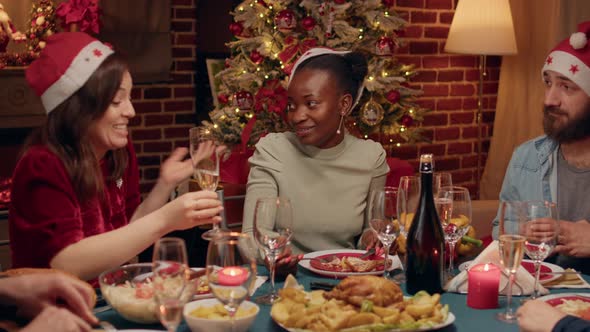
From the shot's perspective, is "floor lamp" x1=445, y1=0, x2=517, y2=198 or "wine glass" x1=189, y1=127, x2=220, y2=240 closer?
"wine glass" x1=189, y1=127, x2=220, y2=240

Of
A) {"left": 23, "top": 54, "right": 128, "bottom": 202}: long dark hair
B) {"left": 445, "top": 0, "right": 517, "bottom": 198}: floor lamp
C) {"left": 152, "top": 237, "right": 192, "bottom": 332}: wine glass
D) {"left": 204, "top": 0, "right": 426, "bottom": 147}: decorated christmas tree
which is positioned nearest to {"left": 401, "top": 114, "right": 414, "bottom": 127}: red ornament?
{"left": 204, "top": 0, "right": 426, "bottom": 147}: decorated christmas tree

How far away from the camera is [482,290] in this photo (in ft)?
5.96

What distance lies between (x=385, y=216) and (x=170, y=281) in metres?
0.69

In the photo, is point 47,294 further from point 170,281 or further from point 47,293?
point 170,281

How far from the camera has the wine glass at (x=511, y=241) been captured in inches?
67.3

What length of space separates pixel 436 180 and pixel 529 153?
0.75m

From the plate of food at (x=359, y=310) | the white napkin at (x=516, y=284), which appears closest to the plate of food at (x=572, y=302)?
the white napkin at (x=516, y=284)

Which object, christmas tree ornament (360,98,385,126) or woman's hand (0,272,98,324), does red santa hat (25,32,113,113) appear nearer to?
woman's hand (0,272,98,324)

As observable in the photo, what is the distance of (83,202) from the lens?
2.18 metres

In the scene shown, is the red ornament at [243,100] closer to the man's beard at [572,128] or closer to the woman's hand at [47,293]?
the man's beard at [572,128]

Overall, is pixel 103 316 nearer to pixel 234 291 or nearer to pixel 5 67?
pixel 234 291

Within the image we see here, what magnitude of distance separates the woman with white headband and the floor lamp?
7.19 ft

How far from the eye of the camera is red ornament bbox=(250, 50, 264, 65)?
14.9 feet

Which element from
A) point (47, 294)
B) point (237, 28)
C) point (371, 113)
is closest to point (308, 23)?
point (237, 28)
